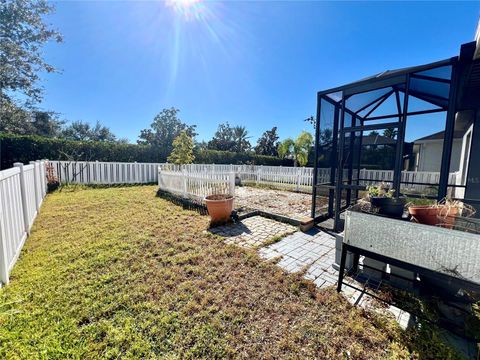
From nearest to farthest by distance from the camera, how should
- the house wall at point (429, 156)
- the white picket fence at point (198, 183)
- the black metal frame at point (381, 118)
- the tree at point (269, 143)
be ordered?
1. the black metal frame at point (381, 118)
2. the white picket fence at point (198, 183)
3. the house wall at point (429, 156)
4. the tree at point (269, 143)

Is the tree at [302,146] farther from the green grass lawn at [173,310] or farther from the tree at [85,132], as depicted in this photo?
the tree at [85,132]

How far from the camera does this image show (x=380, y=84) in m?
3.52

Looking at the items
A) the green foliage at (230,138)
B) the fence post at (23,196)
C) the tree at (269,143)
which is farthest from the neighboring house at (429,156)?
the green foliage at (230,138)

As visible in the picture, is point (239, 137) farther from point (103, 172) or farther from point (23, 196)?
point (23, 196)

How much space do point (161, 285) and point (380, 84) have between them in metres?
4.78

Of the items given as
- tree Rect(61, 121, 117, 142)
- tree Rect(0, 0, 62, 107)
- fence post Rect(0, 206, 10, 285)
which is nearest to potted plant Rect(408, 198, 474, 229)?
fence post Rect(0, 206, 10, 285)

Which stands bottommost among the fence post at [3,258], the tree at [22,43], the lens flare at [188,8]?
the fence post at [3,258]

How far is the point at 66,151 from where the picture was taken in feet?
33.8

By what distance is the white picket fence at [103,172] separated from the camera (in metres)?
9.43

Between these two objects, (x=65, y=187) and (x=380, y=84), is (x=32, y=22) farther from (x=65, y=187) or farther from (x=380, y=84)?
(x=380, y=84)

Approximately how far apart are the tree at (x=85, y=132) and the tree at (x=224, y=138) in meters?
17.9

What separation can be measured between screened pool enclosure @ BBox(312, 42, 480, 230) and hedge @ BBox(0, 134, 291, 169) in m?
12.1

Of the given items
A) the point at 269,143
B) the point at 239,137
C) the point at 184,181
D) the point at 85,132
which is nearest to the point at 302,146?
the point at 269,143

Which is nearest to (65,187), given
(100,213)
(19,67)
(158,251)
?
(100,213)
